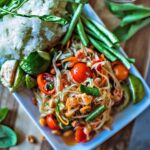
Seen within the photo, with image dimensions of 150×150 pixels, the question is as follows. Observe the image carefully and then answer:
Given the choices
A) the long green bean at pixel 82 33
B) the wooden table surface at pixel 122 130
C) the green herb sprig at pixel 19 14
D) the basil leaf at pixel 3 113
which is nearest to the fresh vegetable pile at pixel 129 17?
the wooden table surface at pixel 122 130

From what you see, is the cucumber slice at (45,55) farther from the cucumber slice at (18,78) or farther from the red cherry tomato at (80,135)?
the red cherry tomato at (80,135)

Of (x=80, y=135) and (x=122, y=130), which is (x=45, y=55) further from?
(x=122, y=130)

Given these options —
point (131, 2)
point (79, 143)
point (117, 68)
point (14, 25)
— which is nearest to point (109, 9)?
point (131, 2)

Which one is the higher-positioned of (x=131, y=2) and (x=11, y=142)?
(x=131, y=2)

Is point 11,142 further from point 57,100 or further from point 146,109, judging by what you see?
point 146,109

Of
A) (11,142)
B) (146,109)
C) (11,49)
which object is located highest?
(11,49)

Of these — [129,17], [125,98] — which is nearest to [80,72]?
[125,98]

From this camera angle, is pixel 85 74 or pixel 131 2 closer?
pixel 85 74
